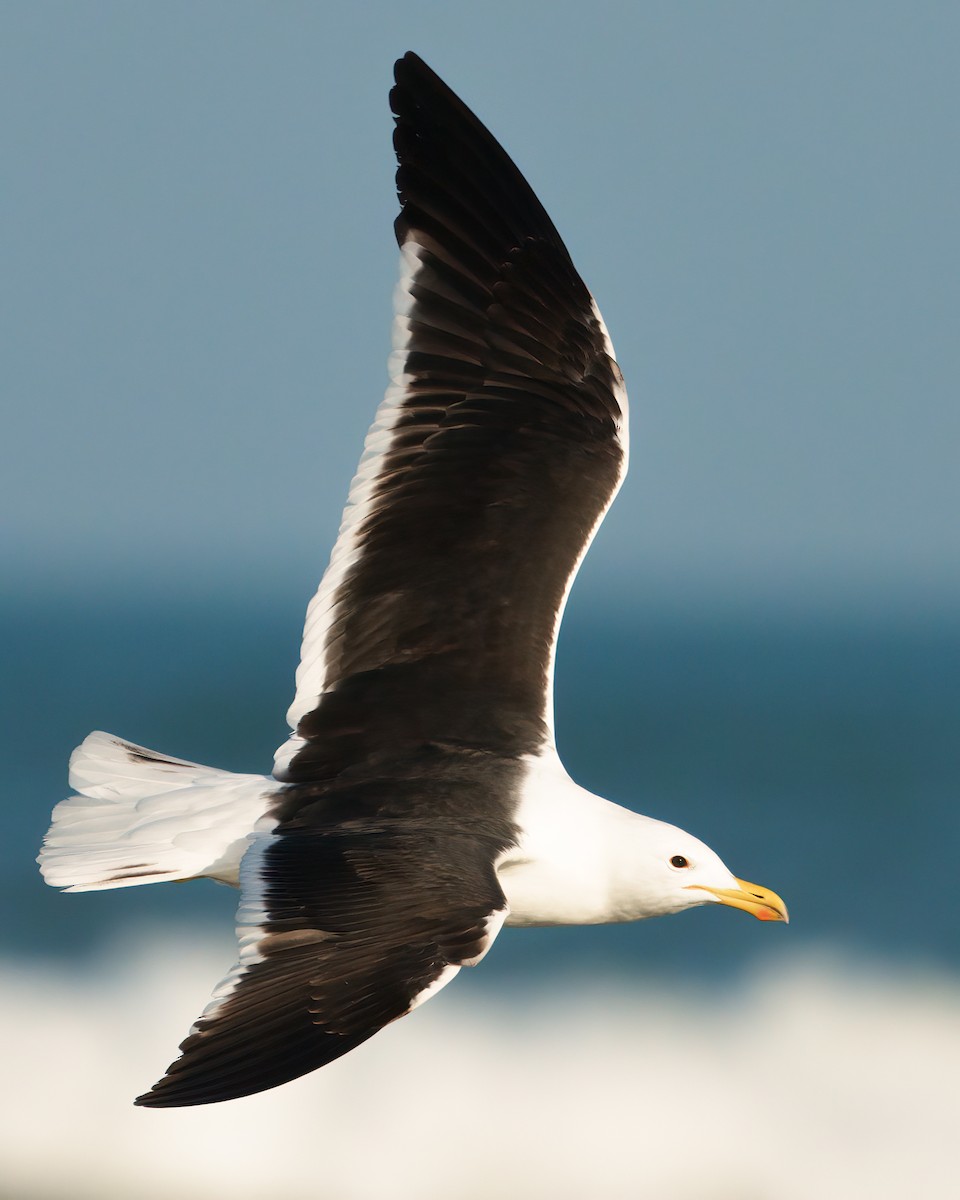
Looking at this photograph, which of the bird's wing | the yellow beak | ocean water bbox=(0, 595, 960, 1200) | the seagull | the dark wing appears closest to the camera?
the dark wing

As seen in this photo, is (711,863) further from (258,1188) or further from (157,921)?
(157,921)

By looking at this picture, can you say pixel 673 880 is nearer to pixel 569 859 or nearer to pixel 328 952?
pixel 569 859

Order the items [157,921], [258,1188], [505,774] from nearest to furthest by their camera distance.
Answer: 1. [505,774]
2. [258,1188]
3. [157,921]

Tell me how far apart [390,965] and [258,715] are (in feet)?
77.7

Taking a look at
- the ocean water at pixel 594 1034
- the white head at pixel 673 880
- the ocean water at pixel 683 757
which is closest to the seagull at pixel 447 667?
the white head at pixel 673 880

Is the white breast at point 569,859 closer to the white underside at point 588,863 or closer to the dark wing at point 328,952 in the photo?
the white underside at point 588,863

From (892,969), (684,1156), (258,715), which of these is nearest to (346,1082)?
(684,1156)

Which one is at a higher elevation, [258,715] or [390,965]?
[258,715]

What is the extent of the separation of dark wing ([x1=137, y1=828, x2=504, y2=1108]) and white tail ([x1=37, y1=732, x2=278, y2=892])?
0.73 metres

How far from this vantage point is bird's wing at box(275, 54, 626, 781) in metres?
6.67

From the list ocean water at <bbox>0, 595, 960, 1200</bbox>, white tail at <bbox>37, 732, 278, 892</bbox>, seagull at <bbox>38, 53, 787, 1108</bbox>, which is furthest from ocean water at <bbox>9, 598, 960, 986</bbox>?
seagull at <bbox>38, 53, 787, 1108</bbox>

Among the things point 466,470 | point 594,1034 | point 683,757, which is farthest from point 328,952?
point 683,757

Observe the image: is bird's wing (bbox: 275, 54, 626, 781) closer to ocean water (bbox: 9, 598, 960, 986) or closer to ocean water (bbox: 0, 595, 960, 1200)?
ocean water (bbox: 0, 595, 960, 1200)

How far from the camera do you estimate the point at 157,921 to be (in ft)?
61.5
